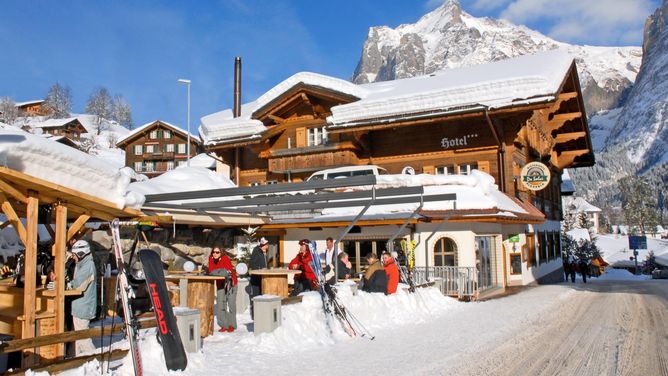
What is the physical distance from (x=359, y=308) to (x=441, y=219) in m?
6.95

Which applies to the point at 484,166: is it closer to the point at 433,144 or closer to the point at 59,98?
the point at 433,144

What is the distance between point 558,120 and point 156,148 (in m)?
54.8

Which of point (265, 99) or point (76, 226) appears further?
point (265, 99)

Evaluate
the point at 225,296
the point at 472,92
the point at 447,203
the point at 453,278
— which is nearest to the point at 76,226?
the point at 225,296

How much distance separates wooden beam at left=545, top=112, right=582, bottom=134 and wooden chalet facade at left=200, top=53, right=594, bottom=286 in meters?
0.06

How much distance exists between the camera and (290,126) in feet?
90.6

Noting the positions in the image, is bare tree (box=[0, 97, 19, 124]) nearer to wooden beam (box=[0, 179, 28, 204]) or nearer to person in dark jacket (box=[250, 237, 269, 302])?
person in dark jacket (box=[250, 237, 269, 302])

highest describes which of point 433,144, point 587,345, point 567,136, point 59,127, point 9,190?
point 59,127

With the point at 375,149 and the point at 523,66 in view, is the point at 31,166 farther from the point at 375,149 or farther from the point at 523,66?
the point at 523,66

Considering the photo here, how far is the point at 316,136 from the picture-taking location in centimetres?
2695

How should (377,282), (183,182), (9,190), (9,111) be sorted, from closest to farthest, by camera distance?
1. (9,190)
2. (377,282)
3. (183,182)
4. (9,111)

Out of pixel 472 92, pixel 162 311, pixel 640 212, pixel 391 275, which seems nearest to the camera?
pixel 162 311

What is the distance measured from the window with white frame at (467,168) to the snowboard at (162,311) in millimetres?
17775

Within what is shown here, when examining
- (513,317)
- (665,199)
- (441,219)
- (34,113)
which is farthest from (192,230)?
(665,199)
